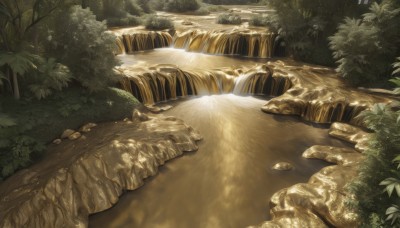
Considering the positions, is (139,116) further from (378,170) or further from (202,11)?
(202,11)

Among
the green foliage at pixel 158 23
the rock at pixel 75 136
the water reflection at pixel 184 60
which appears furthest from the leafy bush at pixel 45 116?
the green foliage at pixel 158 23

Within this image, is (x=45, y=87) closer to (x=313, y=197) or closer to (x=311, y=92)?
(x=313, y=197)

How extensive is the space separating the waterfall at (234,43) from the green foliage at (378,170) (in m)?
16.1

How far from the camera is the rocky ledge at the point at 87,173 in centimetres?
763

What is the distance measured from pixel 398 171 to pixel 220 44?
18.1 meters

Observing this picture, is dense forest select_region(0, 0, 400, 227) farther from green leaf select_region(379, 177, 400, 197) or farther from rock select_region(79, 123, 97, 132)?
rock select_region(79, 123, 97, 132)

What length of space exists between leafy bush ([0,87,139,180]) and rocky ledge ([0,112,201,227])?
1.80 ft

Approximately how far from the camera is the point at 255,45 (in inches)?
866

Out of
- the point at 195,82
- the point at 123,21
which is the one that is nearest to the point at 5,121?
the point at 195,82

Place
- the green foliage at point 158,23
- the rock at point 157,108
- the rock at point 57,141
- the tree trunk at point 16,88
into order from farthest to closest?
the green foliage at point 158,23 < the rock at point 157,108 < the rock at point 57,141 < the tree trunk at point 16,88

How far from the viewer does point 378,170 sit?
21.1 feet

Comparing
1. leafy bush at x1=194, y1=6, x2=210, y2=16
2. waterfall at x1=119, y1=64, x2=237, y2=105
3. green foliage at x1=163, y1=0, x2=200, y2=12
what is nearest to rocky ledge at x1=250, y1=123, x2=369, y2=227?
waterfall at x1=119, y1=64, x2=237, y2=105

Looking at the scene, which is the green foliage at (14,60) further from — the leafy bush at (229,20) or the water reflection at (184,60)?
the leafy bush at (229,20)

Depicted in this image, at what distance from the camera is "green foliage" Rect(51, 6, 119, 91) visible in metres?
12.3
